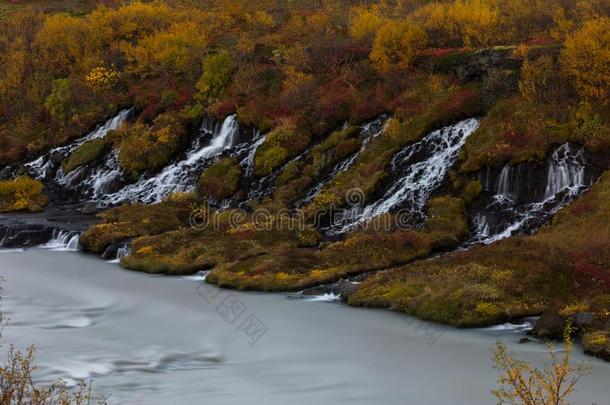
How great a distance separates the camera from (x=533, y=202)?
132 feet

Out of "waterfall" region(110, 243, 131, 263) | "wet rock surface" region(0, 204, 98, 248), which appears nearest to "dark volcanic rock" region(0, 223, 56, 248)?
"wet rock surface" region(0, 204, 98, 248)

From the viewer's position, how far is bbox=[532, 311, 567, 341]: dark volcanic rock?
83.4 ft

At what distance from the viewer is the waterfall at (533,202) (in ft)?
127

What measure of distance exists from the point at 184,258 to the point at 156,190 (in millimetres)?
18422

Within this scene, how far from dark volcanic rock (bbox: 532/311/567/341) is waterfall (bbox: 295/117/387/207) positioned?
75.1 feet

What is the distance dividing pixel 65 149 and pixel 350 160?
29.3 metres

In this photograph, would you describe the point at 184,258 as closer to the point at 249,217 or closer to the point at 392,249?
the point at 249,217

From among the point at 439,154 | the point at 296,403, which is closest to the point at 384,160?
the point at 439,154

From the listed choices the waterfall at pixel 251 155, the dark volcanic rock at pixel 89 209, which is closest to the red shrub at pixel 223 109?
the waterfall at pixel 251 155

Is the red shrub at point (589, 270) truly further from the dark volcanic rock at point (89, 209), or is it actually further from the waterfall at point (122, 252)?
the dark volcanic rock at point (89, 209)

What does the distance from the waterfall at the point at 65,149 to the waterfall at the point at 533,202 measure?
3767 centimetres

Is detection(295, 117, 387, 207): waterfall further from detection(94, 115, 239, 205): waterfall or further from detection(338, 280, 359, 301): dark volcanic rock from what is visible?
detection(338, 280, 359, 301): dark volcanic rock

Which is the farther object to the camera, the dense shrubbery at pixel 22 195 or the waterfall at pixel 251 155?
the dense shrubbery at pixel 22 195

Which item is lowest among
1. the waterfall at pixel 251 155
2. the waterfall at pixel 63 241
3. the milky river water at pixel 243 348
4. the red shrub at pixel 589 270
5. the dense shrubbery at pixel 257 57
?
the milky river water at pixel 243 348
